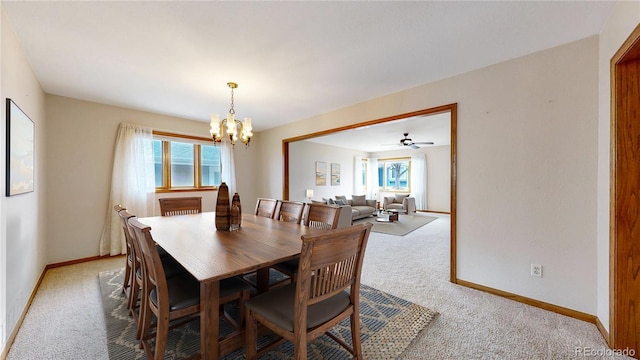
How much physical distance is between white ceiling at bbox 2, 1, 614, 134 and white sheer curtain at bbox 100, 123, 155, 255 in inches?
32.3

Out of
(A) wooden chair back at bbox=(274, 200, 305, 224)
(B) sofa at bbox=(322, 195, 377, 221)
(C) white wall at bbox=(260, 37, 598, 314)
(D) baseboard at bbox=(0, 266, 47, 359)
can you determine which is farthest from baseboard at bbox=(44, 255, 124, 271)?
(C) white wall at bbox=(260, 37, 598, 314)

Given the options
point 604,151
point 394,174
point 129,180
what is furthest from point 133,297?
point 394,174

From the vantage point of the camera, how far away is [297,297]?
1.14 meters

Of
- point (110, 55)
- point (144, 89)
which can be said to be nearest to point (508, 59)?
point (110, 55)

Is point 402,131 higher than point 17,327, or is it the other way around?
point 402,131

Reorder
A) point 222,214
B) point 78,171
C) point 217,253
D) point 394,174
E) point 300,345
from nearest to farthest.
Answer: point 300,345 < point 217,253 < point 222,214 < point 78,171 < point 394,174

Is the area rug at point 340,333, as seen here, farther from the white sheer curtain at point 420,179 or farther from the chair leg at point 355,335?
the white sheer curtain at point 420,179

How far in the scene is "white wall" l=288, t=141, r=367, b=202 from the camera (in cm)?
662

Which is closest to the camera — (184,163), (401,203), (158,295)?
(158,295)

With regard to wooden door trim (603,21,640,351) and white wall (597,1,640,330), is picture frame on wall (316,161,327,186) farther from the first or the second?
wooden door trim (603,21,640,351)

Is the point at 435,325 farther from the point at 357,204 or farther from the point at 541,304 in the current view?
the point at 357,204

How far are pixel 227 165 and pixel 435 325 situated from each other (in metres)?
4.26

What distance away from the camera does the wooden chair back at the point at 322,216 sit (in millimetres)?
2074

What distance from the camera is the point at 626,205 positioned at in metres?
1.57
